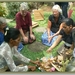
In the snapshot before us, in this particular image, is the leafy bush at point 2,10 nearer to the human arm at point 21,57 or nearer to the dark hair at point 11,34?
the dark hair at point 11,34

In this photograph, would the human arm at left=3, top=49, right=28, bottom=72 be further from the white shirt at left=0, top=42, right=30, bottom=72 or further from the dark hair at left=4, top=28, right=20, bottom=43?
the dark hair at left=4, top=28, right=20, bottom=43

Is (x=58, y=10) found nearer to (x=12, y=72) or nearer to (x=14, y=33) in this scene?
(x=14, y=33)

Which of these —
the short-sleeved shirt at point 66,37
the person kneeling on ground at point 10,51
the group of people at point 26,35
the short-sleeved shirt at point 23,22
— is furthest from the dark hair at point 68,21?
the person kneeling on ground at point 10,51

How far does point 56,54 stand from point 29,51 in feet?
1.09

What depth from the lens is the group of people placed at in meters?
3.91

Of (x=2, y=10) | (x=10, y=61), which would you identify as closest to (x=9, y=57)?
(x=10, y=61)

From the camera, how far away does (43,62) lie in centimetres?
402

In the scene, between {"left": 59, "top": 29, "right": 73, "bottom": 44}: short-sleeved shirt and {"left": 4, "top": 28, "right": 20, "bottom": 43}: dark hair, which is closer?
{"left": 4, "top": 28, "right": 20, "bottom": 43}: dark hair

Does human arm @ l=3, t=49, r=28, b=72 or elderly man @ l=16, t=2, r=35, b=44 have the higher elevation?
elderly man @ l=16, t=2, r=35, b=44

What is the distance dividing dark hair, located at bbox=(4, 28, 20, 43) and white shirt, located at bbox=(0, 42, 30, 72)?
7cm

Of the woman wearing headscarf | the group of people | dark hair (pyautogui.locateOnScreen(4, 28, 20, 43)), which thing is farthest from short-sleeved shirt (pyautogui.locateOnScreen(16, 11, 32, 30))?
the woman wearing headscarf

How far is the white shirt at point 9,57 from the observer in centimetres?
389

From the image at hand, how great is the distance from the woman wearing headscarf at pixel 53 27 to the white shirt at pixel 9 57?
1.15ft

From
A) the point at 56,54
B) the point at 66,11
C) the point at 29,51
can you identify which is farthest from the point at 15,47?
the point at 66,11
